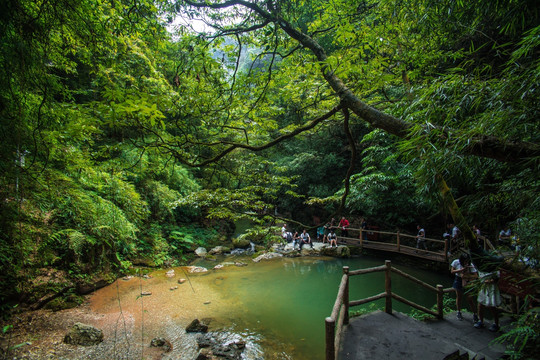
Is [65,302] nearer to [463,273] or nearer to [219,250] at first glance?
[219,250]

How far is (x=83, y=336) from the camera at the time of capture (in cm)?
441

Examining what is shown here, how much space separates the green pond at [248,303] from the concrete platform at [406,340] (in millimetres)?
2027

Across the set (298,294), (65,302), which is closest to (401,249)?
(298,294)

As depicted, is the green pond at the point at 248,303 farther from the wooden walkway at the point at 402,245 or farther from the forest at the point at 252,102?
the forest at the point at 252,102

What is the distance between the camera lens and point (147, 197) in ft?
31.9

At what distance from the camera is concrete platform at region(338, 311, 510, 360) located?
9.22 feet

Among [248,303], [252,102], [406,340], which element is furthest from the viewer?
[248,303]

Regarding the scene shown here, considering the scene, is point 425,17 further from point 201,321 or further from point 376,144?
point 376,144

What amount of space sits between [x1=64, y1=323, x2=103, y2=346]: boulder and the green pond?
1.09ft

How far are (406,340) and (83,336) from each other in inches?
217

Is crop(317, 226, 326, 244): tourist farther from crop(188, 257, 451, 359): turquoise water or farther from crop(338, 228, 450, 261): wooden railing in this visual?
crop(188, 257, 451, 359): turquoise water

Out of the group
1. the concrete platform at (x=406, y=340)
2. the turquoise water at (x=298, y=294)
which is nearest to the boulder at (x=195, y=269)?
the turquoise water at (x=298, y=294)

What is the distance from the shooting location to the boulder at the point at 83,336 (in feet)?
14.2

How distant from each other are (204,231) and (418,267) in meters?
10.5
